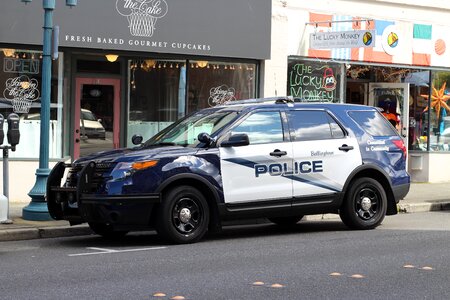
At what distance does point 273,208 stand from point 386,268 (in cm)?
250

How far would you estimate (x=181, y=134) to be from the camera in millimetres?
10531

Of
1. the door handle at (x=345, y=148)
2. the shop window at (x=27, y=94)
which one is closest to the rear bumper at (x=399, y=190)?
the door handle at (x=345, y=148)

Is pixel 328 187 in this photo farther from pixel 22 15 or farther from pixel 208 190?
pixel 22 15

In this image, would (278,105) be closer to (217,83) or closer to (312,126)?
(312,126)

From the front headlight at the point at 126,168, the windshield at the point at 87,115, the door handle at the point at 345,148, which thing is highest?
the windshield at the point at 87,115

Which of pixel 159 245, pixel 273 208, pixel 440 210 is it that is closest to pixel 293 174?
pixel 273 208

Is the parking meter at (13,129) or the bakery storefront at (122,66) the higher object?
the bakery storefront at (122,66)

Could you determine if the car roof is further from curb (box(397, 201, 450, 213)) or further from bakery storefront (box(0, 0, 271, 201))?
bakery storefront (box(0, 0, 271, 201))

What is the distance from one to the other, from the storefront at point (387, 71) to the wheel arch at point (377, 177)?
5358 millimetres

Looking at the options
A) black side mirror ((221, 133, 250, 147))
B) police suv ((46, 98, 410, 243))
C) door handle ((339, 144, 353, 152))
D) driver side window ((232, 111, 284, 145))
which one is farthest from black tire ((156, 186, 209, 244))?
door handle ((339, 144, 353, 152))

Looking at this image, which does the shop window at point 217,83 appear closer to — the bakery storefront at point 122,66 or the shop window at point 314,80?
the bakery storefront at point 122,66

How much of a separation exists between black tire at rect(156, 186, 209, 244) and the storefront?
749 cm

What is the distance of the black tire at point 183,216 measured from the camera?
31.2 feet

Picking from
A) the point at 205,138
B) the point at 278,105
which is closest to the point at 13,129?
the point at 205,138
